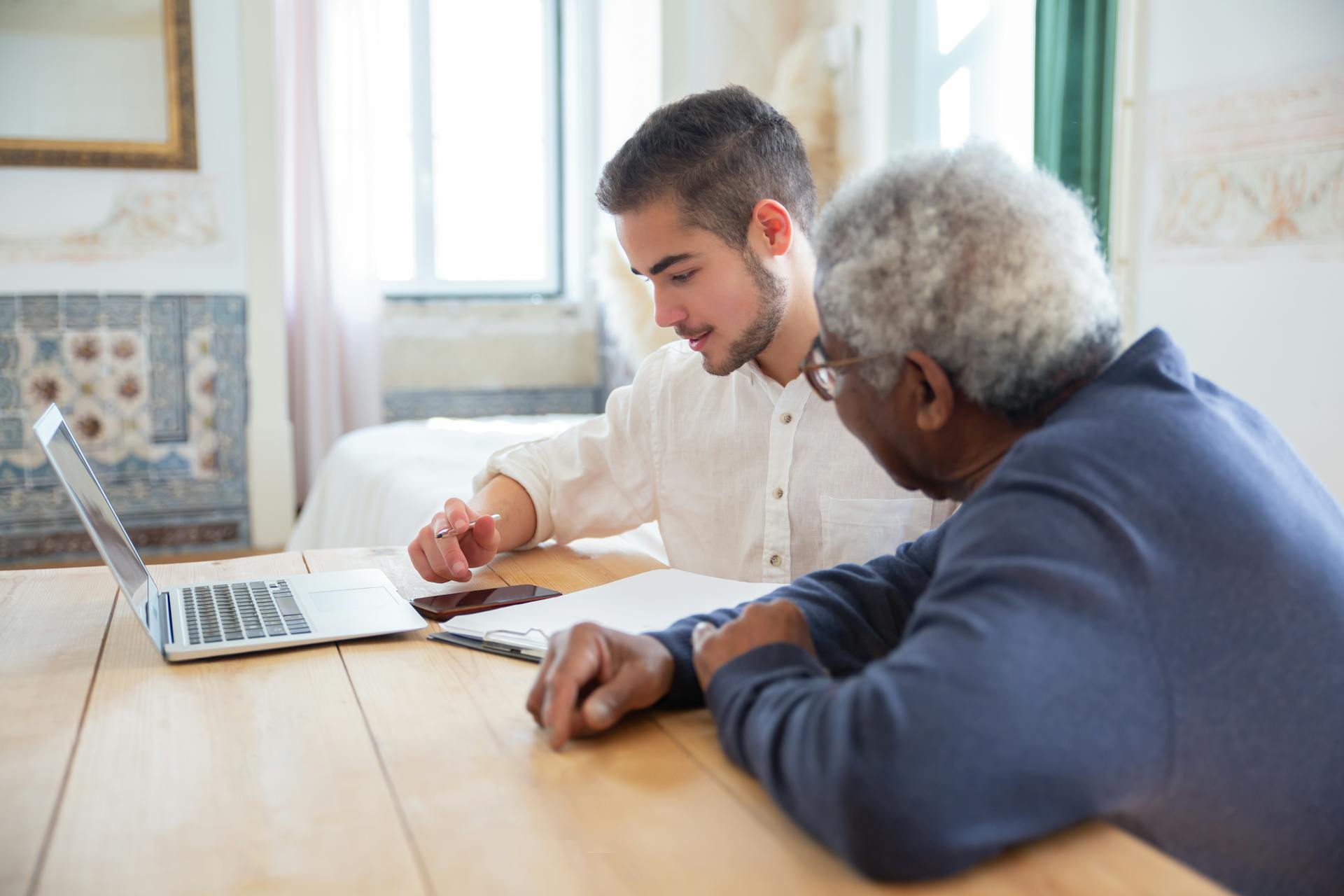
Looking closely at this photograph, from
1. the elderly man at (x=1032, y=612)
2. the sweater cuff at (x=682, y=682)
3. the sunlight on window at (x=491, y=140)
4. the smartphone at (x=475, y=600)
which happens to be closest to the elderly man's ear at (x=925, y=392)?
the elderly man at (x=1032, y=612)

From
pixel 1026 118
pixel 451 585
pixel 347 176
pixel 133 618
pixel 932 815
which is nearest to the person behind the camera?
pixel 932 815

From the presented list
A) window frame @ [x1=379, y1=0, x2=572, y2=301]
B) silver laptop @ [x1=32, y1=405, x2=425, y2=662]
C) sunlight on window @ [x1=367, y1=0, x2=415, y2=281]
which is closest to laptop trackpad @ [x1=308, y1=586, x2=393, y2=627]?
silver laptop @ [x1=32, y1=405, x2=425, y2=662]

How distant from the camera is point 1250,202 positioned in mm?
2469

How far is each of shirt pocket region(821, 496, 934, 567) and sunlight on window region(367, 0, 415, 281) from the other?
11.3ft

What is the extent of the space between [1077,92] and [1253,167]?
2.12 ft

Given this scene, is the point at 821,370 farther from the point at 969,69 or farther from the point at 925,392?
the point at 969,69

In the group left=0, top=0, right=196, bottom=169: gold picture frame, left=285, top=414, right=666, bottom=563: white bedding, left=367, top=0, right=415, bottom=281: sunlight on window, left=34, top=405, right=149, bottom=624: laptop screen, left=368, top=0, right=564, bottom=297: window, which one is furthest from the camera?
left=368, top=0, right=564, bottom=297: window

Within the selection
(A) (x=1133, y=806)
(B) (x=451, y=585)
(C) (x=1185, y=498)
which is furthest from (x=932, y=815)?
(B) (x=451, y=585)

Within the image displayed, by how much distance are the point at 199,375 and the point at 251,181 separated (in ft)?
2.37

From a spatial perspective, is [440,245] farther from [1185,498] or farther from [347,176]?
[1185,498]

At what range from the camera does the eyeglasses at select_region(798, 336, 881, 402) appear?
93 centimetres

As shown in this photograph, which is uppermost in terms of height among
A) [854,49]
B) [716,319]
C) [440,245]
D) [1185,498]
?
[854,49]

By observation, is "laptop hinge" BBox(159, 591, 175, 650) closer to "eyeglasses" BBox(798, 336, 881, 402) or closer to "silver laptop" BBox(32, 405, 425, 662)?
"silver laptop" BBox(32, 405, 425, 662)

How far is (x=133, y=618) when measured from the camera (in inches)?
49.2
